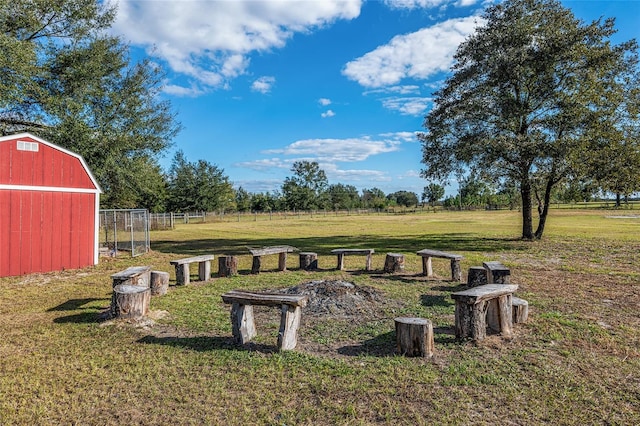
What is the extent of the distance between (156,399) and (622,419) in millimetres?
4160

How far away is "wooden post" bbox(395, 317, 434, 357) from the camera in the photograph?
4590 millimetres

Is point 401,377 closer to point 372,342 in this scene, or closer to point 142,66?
point 372,342

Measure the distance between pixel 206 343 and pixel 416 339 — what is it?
2.72 m

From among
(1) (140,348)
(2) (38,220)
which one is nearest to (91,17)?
(2) (38,220)

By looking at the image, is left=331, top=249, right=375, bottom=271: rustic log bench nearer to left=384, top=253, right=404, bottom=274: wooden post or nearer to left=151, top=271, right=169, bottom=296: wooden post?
left=384, top=253, right=404, bottom=274: wooden post

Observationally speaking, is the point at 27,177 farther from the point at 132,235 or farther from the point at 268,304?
the point at 268,304

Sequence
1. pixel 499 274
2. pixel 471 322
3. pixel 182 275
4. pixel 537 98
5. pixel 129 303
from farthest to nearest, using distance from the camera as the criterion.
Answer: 1. pixel 537 98
2. pixel 182 275
3. pixel 499 274
4. pixel 129 303
5. pixel 471 322

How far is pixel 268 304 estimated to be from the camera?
16.3ft

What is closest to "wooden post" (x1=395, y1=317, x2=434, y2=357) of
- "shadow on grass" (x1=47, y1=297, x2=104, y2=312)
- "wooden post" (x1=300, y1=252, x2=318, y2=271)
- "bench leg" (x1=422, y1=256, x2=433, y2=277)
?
"bench leg" (x1=422, y1=256, x2=433, y2=277)

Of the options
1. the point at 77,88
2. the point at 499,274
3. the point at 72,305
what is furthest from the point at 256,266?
the point at 77,88

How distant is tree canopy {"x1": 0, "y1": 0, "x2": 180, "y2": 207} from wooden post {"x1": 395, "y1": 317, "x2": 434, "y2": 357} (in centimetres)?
1377

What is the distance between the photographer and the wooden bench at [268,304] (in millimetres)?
4820

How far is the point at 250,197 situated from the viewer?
81.9 m

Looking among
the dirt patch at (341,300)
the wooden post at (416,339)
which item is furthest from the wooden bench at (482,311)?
the dirt patch at (341,300)
